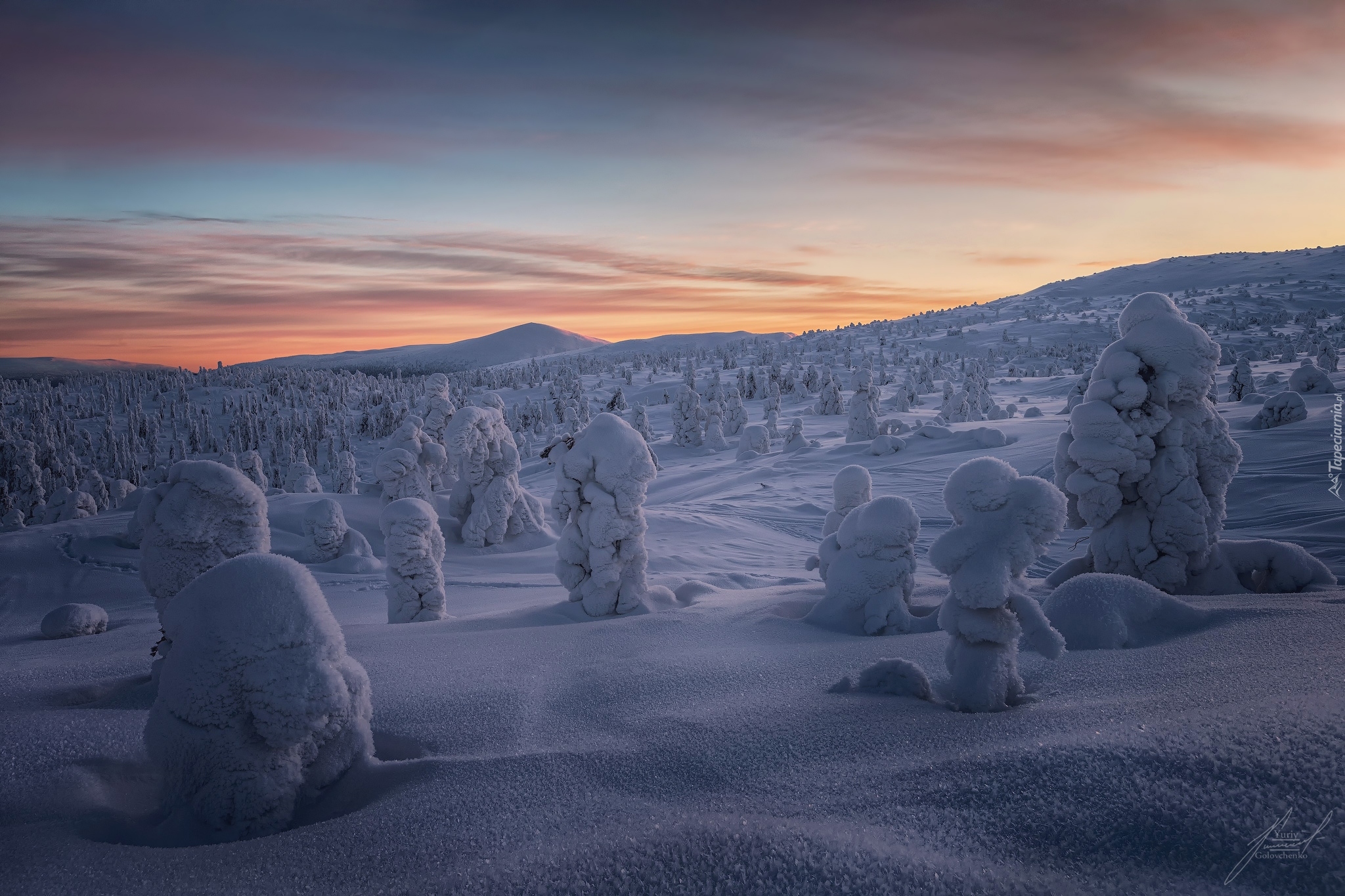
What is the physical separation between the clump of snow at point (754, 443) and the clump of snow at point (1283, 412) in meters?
17.8

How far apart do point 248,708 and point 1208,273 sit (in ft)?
443

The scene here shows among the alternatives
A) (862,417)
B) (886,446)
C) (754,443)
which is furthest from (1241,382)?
(754,443)

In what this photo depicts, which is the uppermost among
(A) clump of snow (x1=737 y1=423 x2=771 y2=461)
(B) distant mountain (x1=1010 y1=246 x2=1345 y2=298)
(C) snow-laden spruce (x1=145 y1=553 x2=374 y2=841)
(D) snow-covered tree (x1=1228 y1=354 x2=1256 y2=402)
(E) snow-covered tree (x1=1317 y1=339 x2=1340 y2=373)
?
(B) distant mountain (x1=1010 y1=246 x2=1345 y2=298)

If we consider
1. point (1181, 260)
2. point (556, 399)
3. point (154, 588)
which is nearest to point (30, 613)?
point (154, 588)

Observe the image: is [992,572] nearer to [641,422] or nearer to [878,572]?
[878,572]

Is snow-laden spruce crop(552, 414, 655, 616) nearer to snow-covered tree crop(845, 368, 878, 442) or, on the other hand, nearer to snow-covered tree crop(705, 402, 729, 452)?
snow-covered tree crop(845, 368, 878, 442)

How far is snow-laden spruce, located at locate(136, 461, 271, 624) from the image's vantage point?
5.68 metres

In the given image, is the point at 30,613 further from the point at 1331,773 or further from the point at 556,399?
the point at 556,399

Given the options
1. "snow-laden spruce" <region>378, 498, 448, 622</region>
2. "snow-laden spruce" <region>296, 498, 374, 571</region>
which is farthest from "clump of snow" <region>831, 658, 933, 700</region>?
"snow-laden spruce" <region>296, 498, 374, 571</region>

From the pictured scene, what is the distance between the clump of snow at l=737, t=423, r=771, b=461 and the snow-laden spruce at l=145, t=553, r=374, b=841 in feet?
87.3

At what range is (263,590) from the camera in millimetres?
3385

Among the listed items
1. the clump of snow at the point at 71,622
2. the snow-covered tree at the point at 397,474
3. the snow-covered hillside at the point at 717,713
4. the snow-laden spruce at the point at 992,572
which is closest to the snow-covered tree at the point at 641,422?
the snow-covered tree at the point at 397,474

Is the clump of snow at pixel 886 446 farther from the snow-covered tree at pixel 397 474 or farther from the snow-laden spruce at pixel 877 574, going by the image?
the snow-laden spruce at pixel 877 574

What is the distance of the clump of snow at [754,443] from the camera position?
2981 cm
